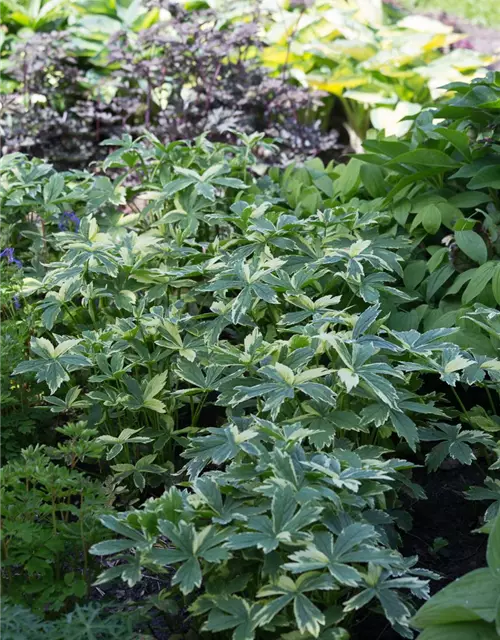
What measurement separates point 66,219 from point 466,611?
216cm

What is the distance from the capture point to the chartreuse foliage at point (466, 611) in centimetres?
157

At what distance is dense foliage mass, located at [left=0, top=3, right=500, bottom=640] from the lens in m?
1.63

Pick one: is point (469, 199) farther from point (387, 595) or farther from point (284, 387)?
point (387, 595)

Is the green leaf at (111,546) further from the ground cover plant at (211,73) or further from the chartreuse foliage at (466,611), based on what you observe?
the ground cover plant at (211,73)

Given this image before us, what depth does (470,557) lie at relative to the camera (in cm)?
216

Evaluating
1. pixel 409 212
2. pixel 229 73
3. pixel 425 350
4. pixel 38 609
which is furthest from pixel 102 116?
pixel 38 609

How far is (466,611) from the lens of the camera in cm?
156

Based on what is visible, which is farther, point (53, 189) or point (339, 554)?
point (53, 189)

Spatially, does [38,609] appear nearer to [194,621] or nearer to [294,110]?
[194,621]

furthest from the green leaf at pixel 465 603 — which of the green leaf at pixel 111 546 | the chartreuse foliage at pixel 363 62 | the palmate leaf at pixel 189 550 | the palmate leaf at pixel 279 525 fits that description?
the chartreuse foliage at pixel 363 62

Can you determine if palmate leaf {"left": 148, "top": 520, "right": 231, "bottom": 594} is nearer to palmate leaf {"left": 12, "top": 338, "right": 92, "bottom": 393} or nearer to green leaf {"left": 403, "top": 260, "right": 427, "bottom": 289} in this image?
palmate leaf {"left": 12, "top": 338, "right": 92, "bottom": 393}

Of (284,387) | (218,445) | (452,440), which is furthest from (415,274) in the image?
(218,445)

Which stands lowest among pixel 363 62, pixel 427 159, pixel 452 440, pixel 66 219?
pixel 363 62

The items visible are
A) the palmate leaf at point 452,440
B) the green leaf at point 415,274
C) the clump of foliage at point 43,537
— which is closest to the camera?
the clump of foliage at point 43,537
